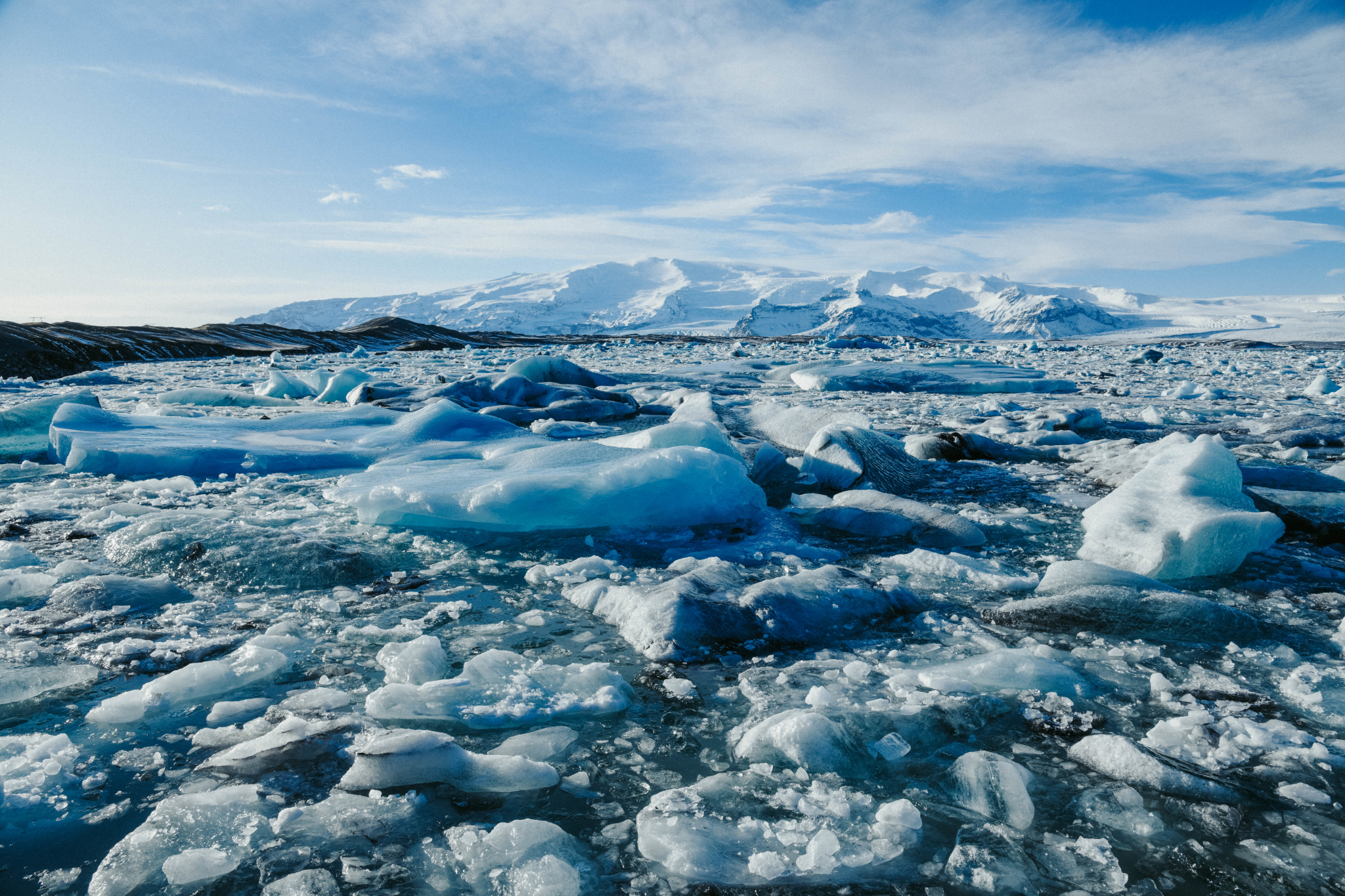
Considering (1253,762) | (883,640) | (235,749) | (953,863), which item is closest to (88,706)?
(235,749)

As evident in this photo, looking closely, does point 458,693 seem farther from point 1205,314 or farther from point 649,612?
point 1205,314

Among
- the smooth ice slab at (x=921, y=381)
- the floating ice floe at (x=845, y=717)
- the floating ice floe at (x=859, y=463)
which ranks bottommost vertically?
the floating ice floe at (x=845, y=717)

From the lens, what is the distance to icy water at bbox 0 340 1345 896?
1189 millimetres

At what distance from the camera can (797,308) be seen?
125 metres

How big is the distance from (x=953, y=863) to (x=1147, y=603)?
4.42 feet

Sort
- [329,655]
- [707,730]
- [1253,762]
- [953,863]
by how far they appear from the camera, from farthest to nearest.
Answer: [329,655] < [707,730] < [1253,762] < [953,863]

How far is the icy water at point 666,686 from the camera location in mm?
1189

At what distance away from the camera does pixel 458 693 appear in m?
1.68

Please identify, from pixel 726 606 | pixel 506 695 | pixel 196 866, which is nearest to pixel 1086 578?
pixel 726 606

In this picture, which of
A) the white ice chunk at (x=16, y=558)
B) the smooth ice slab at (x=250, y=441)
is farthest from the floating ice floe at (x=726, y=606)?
the smooth ice slab at (x=250, y=441)

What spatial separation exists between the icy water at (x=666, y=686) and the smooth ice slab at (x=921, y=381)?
638 cm

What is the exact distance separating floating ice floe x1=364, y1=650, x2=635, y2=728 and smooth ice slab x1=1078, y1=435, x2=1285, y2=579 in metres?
2.06

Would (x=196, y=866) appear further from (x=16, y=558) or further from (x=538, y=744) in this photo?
(x=16, y=558)

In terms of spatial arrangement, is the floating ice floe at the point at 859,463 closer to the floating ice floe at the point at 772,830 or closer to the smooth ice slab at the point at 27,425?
the floating ice floe at the point at 772,830
